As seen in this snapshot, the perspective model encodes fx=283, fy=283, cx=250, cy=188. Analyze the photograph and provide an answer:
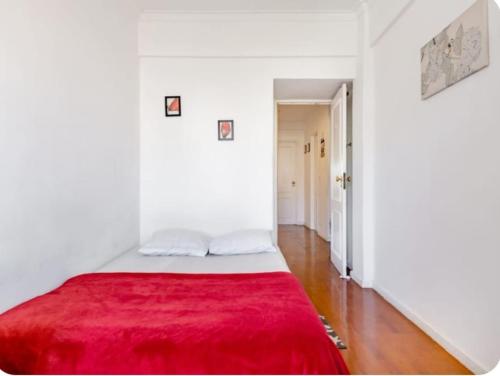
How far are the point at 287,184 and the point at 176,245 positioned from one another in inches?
204

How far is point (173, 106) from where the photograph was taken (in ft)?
10.1

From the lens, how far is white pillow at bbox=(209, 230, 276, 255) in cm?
237

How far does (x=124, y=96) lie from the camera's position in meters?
2.70

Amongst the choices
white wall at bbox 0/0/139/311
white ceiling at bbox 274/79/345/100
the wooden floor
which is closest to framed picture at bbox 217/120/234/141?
white ceiling at bbox 274/79/345/100

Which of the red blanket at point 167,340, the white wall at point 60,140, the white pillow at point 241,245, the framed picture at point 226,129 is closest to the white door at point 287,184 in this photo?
the framed picture at point 226,129

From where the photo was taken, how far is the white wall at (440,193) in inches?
57.6

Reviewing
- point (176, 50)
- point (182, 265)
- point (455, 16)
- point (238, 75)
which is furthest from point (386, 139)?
point (176, 50)

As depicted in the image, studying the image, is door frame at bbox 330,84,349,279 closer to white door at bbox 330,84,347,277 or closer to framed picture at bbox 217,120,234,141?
white door at bbox 330,84,347,277

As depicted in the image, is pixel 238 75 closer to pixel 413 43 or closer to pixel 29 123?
pixel 413 43

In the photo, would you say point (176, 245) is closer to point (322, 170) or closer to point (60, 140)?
point (60, 140)

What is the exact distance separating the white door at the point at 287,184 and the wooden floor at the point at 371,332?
12.5ft

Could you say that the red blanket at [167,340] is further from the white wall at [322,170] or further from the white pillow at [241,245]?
the white wall at [322,170]

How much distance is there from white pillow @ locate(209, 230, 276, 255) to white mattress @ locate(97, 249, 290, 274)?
69mm

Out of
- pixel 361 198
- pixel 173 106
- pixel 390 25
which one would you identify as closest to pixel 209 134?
pixel 173 106
